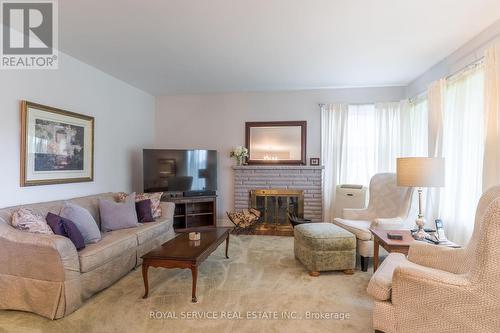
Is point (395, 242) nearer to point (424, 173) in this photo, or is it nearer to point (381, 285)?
point (424, 173)

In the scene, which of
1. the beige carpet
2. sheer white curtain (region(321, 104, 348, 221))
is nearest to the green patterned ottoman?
the beige carpet

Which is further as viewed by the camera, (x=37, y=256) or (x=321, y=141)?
(x=321, y=141)

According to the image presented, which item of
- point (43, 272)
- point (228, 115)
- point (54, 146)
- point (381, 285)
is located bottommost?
point (43, 272)

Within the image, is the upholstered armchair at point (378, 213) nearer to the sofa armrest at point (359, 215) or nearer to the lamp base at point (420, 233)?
the sofa armrest at point (359, 215)

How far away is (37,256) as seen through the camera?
2.37m

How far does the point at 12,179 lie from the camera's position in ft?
9.73

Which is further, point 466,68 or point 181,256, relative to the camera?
point 466,68

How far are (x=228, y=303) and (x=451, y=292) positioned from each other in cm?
170

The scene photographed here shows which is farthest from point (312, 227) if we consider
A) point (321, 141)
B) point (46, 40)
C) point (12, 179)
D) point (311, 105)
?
point (46, 40)

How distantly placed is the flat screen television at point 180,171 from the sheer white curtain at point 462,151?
11.6ft

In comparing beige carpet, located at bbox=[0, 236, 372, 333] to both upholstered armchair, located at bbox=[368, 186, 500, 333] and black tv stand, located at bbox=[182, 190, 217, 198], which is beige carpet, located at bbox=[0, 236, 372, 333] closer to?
upholstered armchair, located at bbox=[368, 186, 500, 333]

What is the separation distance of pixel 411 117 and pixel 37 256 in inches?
204

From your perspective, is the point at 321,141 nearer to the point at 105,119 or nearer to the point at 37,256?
the point at 105,119

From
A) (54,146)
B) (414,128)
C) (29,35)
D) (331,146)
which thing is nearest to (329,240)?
(331,146)
